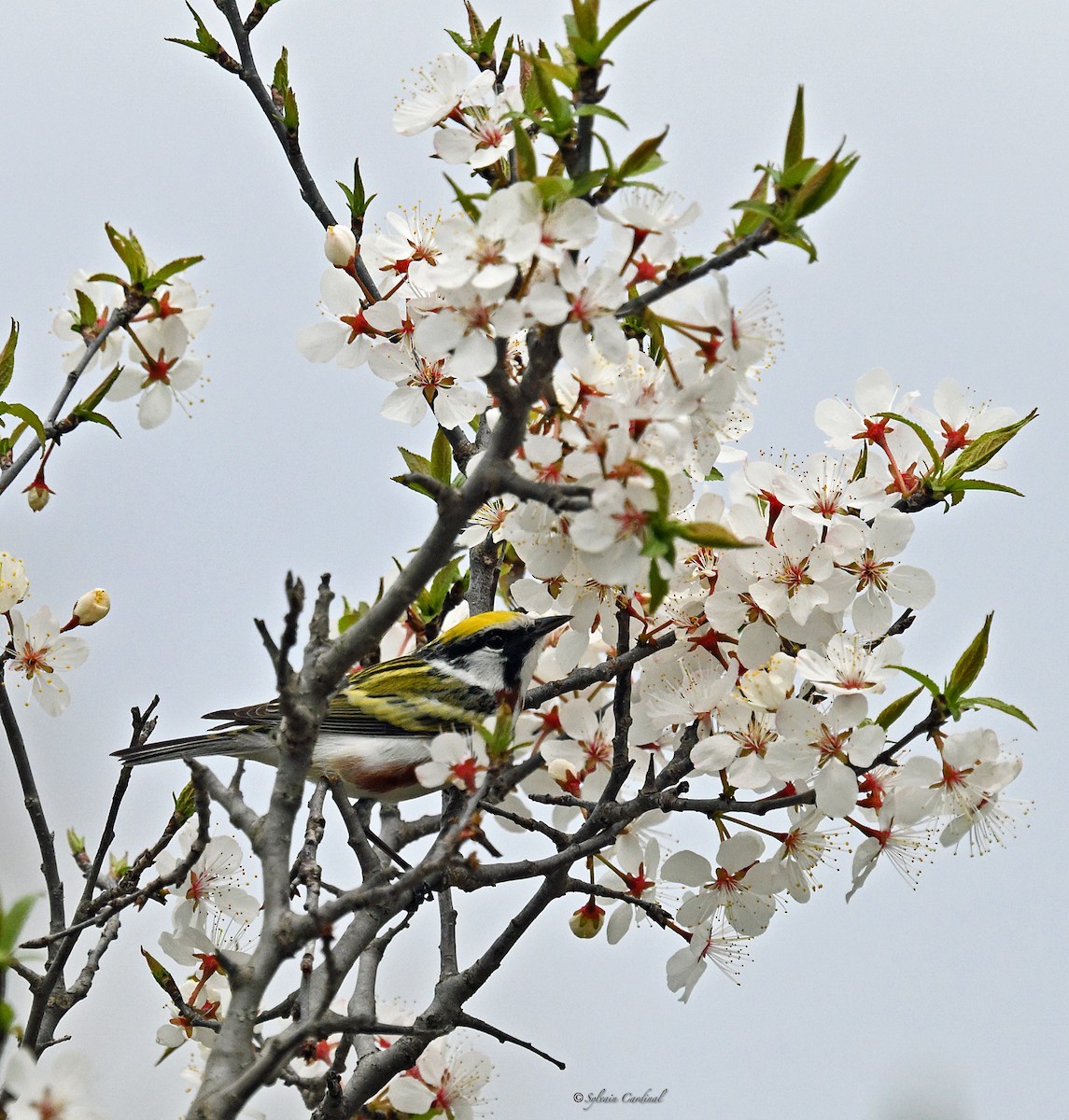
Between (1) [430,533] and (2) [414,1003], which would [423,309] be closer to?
(1) [430,533]

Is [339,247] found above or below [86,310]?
above

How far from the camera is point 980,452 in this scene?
326 centimetres

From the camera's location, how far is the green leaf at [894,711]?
3.12 m

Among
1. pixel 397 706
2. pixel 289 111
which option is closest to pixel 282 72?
pixel 289 111

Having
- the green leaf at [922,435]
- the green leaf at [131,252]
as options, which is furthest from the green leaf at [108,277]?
the green leaf at [922,435]

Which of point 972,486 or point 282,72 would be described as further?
point 282,72

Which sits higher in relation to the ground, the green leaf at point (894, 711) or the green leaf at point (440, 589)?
the green leaf at point (440, 589)

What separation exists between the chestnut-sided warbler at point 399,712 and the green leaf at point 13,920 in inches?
89.7

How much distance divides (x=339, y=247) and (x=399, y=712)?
1972 millimetres

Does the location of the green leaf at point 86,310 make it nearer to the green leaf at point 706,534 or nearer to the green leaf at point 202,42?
the green leaf at point 202,42

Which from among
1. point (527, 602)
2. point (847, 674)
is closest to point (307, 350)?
point (527, 602)

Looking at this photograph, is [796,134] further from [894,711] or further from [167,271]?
[167,271]

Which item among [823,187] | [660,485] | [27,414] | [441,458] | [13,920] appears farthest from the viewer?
[441,458]

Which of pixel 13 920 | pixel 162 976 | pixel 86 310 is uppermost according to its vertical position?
pixel 86 310
